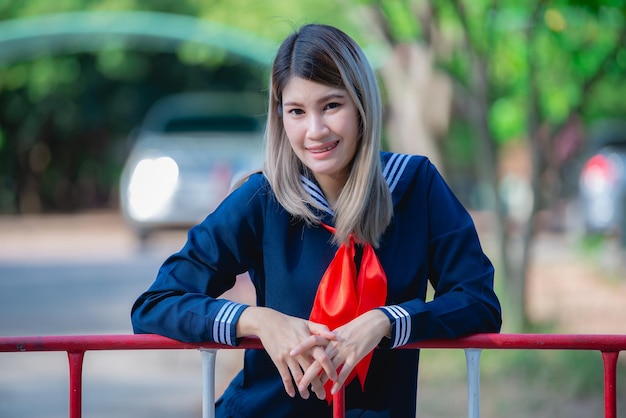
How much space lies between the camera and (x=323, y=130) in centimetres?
240

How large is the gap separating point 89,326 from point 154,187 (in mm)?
6749

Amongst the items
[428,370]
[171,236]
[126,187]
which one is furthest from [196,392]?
[171,236]

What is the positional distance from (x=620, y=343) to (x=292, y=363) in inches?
29.3

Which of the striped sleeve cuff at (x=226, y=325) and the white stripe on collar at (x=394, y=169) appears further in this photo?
the white stripe on collar at (x=394, y=169)

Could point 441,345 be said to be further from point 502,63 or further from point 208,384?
point 502,63

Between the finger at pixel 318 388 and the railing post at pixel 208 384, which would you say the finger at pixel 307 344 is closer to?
the finger at pixel 318 388

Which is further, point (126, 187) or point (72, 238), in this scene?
point (72, 238)

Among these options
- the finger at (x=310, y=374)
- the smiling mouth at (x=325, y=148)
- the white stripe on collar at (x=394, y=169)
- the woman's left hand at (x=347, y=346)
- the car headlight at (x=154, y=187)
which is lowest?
the finger at (x=310, y=374)

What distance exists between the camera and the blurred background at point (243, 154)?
22.6ft

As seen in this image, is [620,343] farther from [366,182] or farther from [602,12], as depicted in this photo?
[602,12]

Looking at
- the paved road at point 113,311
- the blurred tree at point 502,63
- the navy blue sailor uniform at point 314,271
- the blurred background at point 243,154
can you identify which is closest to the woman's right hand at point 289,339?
the navy blue sailor uniform at point 314,271

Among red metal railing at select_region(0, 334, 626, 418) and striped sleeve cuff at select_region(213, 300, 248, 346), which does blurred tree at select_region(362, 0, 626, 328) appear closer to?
red metal railing at select_region(0, 334, 626, 418)

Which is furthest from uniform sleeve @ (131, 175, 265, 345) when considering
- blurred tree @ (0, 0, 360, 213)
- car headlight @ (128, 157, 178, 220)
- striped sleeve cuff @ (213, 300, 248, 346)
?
blurred tree @ (0, 0, 360, 213)

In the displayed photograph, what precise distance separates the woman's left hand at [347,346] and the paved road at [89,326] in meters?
4.05
